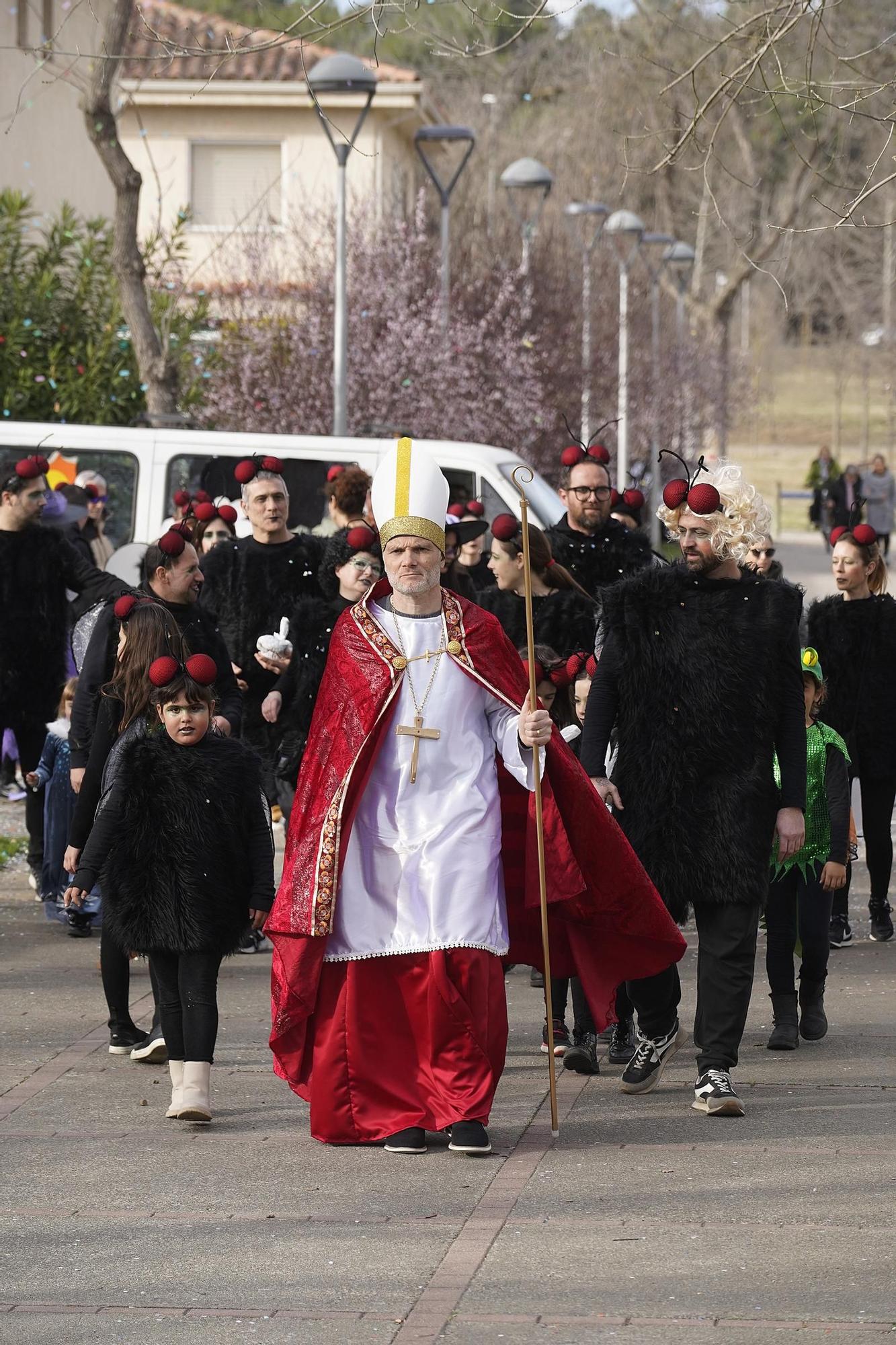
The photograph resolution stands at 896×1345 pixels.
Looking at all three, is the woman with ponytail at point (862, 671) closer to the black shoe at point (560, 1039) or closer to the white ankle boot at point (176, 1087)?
the black shoe at point (560, 1039)

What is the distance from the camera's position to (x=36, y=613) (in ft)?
31.9

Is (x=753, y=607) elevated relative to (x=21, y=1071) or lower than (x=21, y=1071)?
elevated

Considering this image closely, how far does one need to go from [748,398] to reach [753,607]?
39.9 m

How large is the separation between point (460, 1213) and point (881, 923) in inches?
174

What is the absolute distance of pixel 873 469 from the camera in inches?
1330

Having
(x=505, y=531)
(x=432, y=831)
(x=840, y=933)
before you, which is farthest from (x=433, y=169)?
(x=432, y=831)

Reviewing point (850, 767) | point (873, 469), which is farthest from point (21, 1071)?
point (873, 469)

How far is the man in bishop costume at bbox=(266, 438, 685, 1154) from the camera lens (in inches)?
243

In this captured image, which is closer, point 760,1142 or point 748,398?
point 760,1142

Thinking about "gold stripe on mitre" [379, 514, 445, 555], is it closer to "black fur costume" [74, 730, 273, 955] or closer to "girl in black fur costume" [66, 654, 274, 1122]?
"girl in black fur costume" [66, 654, 274, 1122]

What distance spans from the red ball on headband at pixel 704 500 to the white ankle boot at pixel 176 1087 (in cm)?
225

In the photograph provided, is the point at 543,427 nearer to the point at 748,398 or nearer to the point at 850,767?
the point at 850,767

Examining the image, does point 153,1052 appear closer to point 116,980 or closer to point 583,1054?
point 116,980

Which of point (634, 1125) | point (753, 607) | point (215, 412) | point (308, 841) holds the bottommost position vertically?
point (634, 1125)
